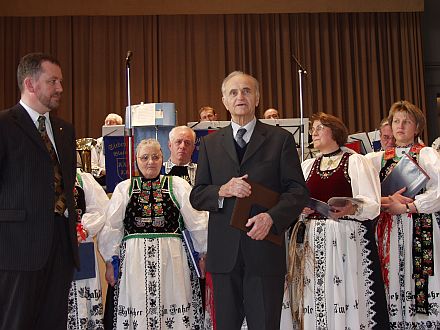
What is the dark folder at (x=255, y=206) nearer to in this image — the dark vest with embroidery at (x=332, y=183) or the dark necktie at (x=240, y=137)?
the dark necktie at (x=240, y=137)

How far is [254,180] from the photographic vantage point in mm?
2738

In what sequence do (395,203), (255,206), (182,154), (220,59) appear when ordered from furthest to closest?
(220,59) → (182,154) → (395,203) → (255,206)

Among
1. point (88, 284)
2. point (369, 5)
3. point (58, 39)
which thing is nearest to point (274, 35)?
point (369, 5)

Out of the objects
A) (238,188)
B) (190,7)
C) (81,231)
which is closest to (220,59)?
(190,7)

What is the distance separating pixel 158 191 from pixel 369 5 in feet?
22.0

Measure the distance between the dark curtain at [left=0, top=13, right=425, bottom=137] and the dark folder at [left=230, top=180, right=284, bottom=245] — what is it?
691 centimetres

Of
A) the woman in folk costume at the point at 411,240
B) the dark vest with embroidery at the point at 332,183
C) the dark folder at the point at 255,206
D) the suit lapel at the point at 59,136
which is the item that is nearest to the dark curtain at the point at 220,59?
the woman in folk costume at the point at 411,240

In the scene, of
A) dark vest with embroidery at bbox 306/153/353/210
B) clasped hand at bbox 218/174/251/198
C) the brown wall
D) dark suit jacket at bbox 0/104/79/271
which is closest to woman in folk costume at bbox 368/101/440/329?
dark vest with embroidery at bbox 306/153/353/210

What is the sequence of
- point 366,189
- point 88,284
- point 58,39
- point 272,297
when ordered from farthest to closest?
1. point 58,39
2. point 88,284
3. point 366,189
4. point 272,297

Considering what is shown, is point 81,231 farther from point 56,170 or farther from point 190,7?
point 190,7

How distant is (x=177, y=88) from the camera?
31.6ft

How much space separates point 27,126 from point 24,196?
30 centimetres

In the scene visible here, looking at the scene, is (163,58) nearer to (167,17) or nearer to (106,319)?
(167,17)

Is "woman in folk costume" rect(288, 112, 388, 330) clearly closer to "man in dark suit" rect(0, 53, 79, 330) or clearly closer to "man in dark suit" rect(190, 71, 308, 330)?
"man in dark suit" rect(190, 71, 308, 330)
